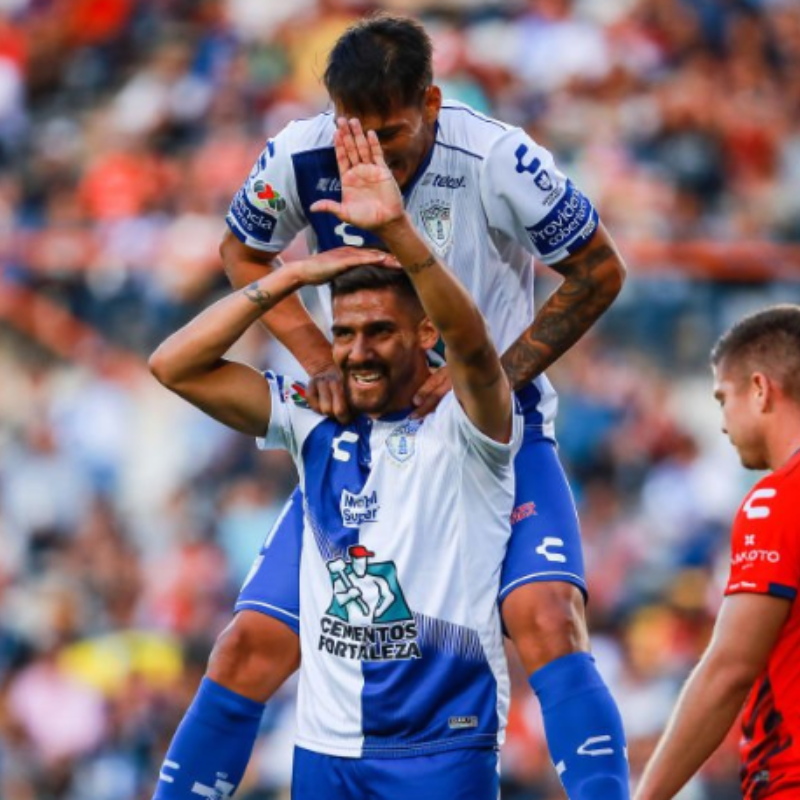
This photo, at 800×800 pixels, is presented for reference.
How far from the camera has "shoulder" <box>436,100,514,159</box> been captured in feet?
19.4

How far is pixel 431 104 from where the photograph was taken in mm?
5840

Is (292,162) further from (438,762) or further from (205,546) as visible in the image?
(205,546)

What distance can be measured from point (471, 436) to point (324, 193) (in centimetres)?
98

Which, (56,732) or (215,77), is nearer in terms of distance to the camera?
(56,732)

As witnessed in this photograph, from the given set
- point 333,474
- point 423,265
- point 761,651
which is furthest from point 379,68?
point 761,651

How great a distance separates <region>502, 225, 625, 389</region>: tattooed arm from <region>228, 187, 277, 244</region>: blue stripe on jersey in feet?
3.00

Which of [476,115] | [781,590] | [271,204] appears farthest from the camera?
[271,204]

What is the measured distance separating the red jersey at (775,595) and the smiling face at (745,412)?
0.13m

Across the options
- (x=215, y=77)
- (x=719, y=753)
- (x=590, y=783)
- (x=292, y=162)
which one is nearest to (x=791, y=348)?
(x=590, y=783)

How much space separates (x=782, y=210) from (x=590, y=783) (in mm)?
7374

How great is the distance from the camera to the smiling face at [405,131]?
5.61m

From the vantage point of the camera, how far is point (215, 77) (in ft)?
47.1

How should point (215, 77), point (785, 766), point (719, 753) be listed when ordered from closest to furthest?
1. point (785, 766)
2. point (719, 753)
3. point (215, 77)

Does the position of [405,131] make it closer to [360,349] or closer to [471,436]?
[360,349]
